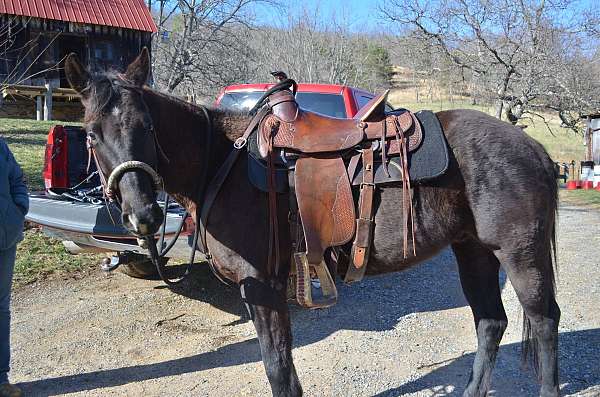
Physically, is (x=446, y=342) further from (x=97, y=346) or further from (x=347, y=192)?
(x=97, y=346)

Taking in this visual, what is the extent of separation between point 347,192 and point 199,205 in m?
0.79

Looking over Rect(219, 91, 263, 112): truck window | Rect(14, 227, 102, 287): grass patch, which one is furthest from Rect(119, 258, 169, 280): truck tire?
Rect(219, 91, 263, 112): truck window

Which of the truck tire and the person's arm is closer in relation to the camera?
the person's arm

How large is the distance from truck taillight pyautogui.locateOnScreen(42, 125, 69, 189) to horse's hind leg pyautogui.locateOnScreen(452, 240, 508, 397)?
3748 millimetres

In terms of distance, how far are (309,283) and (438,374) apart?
1.49 m

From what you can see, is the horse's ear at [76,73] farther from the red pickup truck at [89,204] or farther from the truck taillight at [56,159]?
the truck taillight at [56,159]

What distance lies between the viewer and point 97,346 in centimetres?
394

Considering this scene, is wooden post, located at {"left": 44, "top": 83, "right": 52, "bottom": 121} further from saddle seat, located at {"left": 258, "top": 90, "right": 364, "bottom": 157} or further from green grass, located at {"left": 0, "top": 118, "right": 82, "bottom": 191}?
saddle seat, located at {"left": 258, "top": 90, "right": 364, "bottom": 157}

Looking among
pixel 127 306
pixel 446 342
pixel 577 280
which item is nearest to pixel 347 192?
pixel 446 342

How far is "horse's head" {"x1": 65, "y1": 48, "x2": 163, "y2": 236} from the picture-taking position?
221 cm

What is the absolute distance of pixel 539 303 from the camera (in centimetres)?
279

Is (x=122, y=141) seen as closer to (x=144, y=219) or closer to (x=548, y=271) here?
(x=144, y=219)

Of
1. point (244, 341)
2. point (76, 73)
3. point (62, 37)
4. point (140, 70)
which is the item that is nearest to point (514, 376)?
point (244, 341)

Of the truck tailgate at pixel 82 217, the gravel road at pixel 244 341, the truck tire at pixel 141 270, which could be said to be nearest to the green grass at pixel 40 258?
the gravel road at pixel 244 341
